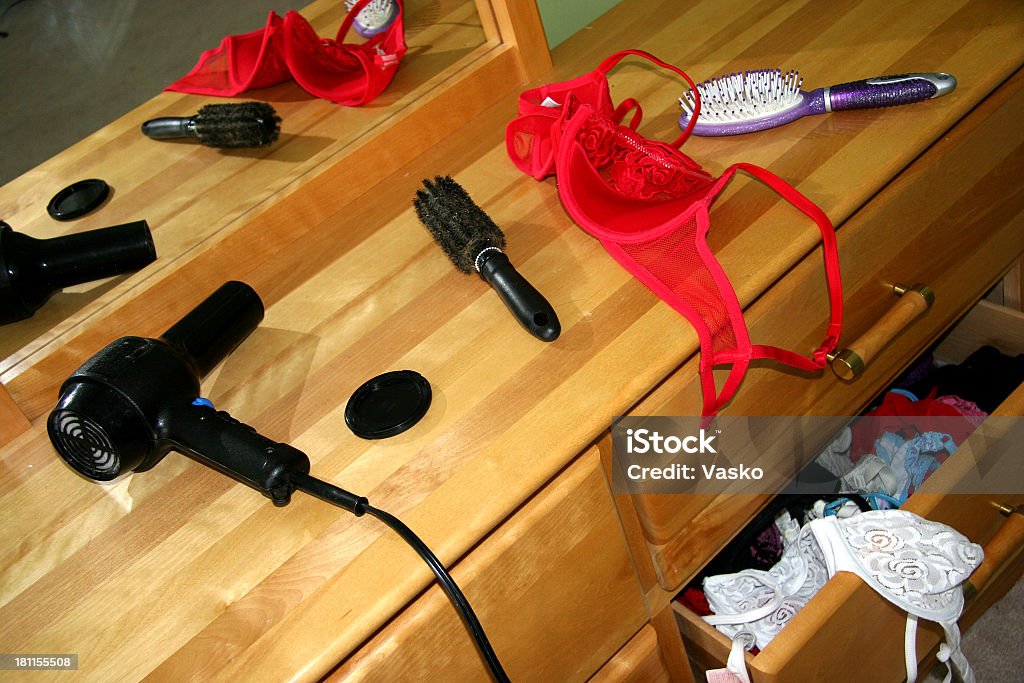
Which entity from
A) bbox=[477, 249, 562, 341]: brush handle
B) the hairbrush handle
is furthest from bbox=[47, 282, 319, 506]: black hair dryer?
the hairbrush handle

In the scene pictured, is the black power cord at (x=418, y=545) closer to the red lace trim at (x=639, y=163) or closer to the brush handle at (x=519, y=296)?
the brush handle at (x=519, y=296)

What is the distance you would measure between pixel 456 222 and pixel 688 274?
211 millimetres

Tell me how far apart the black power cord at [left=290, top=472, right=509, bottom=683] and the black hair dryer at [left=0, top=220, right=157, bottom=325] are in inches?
11.6

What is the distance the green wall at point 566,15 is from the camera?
3.48 ft

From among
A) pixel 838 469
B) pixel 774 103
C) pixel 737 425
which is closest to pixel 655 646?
pixel 737 425

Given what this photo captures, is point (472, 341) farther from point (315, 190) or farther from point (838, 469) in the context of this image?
point (838, 469)

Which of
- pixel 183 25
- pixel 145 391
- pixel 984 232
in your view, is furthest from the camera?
pixel 984 232

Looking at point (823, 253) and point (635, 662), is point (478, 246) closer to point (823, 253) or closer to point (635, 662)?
point (823, 253)

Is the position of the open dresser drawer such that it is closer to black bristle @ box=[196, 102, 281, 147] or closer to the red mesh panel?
the red mesh panel

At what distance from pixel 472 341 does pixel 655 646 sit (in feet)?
1.12

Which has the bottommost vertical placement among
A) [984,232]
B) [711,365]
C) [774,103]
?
[984,232]

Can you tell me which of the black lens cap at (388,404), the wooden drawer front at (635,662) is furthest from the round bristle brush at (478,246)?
the wooden drawer front at (635,662)

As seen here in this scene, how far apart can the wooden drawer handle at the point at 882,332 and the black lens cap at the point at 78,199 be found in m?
0.70

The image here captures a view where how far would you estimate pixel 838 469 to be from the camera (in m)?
1.13
